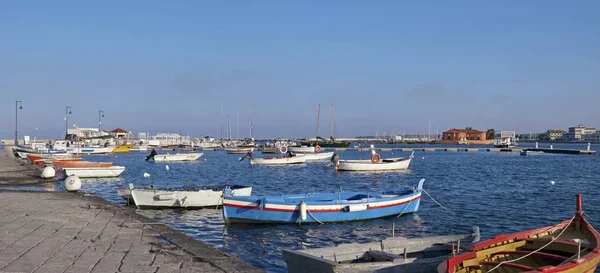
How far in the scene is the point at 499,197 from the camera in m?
29.2

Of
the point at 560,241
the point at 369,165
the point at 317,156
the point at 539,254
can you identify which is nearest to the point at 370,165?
the point at 369,165

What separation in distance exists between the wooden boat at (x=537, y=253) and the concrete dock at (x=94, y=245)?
4.02 meters

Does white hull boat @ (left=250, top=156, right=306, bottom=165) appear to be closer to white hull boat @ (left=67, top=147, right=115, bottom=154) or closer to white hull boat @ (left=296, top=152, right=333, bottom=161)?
white hull boat @ (left=296, top=152, right=333, bottom=161)

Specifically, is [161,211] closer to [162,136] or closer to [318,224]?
[318,224]

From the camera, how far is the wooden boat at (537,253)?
8.45 meters

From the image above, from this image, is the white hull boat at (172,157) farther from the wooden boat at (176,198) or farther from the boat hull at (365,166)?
the wooden boat at (176,198)

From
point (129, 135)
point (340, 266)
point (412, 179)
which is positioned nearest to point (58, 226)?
point (340, 266)

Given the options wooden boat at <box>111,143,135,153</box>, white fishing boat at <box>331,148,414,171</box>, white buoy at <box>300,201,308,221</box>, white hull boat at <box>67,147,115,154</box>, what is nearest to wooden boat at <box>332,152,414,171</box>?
white fishing boat at <box>331,148,414,171</box>

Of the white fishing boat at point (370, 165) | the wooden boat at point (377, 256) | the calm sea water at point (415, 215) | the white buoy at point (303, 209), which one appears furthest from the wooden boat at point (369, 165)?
the wooden boat at point (377, 256)

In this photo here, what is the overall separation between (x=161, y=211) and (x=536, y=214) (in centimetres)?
1659

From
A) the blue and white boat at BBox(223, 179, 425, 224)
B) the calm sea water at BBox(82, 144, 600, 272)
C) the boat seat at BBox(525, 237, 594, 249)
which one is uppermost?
the boat seat at BBox(525, 237, 594, 249)

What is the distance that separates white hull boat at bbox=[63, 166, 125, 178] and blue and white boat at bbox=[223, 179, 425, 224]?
21193 mm

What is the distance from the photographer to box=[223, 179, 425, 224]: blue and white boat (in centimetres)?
1847

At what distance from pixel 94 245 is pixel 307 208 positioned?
29.2 feet
